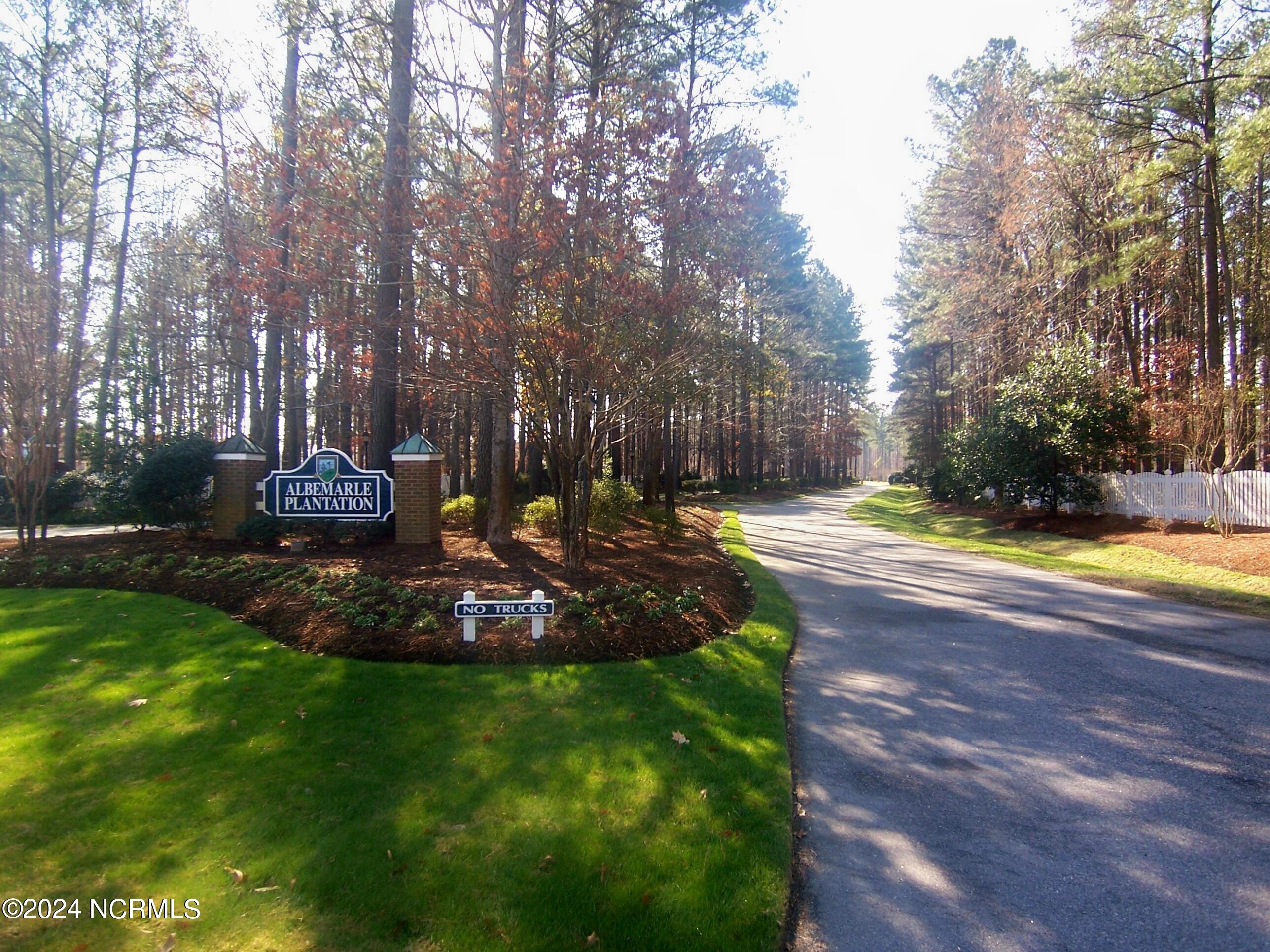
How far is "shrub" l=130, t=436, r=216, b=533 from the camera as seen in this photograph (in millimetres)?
11852

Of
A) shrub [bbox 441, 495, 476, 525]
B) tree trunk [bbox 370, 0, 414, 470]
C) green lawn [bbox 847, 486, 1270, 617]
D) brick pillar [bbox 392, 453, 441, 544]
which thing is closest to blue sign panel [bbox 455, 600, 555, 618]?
tree trunk [bbox 370, 0, 414, 470]

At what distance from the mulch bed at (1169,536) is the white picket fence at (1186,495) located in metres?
0.30

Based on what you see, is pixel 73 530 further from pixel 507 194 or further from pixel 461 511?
pixel 507 194

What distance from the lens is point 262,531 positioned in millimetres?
11195

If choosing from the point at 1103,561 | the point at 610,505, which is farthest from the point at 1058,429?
the point at 610,505

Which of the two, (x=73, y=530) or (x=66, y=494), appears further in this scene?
(x=66, y=494)

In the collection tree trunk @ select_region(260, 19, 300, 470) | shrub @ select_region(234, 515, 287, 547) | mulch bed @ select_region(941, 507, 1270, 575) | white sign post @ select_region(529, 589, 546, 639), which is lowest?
mulch bed @ select_region(941, 507, 1270, 575)

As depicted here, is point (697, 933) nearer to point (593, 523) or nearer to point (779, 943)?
point (779, 943)

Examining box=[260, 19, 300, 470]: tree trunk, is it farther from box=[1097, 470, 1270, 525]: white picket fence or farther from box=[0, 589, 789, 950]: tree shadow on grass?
box=[1097, 470, 1270, 525]: white picket fence

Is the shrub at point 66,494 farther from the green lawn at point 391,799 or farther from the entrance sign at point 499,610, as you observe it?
the entrance sign at point 499,610

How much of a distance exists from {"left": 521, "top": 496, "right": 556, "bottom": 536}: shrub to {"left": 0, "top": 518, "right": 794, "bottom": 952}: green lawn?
276 inches

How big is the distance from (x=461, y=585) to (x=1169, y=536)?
1579 cm

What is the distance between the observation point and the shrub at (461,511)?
47.2ft

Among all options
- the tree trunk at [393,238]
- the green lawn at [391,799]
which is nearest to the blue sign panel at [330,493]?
the tree trunk at [393,238]
